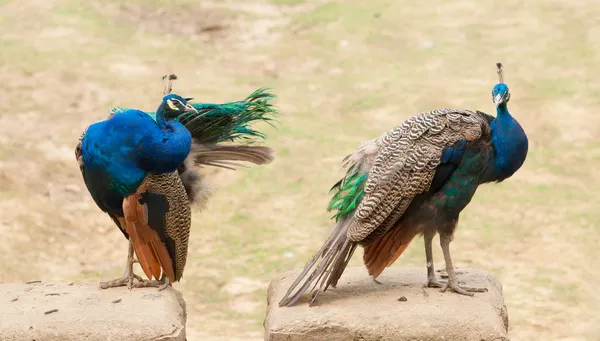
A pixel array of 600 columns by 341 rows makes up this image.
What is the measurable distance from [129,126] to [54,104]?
6.57 metres

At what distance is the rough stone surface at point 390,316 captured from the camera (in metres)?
6.36

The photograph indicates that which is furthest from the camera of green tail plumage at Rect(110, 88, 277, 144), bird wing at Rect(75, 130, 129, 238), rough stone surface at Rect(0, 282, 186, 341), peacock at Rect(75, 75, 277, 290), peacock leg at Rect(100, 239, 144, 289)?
green tail plumage at Rect(110, 88, 277, 144)

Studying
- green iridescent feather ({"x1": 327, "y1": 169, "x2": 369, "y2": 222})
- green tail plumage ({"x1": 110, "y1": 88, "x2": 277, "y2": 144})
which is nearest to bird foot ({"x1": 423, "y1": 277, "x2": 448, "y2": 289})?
green iridescent feather ({"x1": 327, "y1": 169, "x2": 369, "y2": 222})

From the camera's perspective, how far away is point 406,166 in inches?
260

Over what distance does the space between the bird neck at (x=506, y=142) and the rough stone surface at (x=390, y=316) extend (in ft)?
2.97

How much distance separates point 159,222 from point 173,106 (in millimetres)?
810

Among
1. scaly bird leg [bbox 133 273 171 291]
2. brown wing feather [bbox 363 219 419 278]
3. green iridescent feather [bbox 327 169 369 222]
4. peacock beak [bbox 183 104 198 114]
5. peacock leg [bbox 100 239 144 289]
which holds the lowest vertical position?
scaly bird leg [bbox 133 273 171 291]

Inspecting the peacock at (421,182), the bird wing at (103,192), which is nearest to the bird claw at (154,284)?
the bird wing at (103,192)

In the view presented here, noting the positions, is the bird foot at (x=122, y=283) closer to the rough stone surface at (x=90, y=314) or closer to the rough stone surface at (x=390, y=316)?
the rough stone surface at (x=90, y=314)

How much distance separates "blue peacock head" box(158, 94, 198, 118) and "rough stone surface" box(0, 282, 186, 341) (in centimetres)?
123

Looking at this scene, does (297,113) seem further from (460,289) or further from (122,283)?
(460,289)

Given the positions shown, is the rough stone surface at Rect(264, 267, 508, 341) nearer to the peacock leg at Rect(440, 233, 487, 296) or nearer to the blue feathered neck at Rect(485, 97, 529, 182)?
the peacock leg at Rect(440, 233, 487, 296)

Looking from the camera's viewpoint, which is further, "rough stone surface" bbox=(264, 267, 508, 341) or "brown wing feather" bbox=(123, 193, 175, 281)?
"brown wing feather" bbox=(123, 193, 175, 281)

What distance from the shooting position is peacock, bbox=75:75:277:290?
21.4 ft
